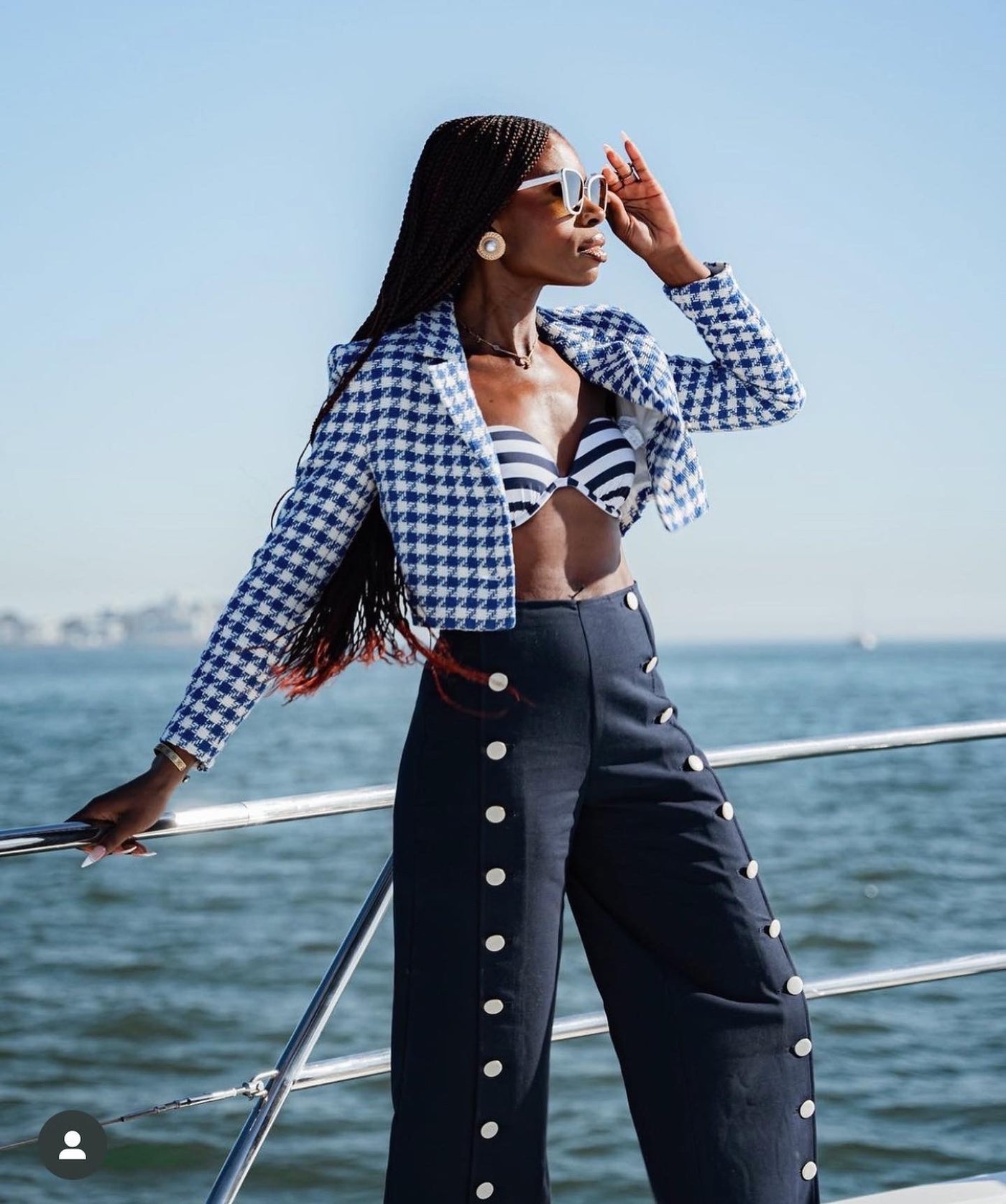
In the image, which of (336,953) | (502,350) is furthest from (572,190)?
(336,953)

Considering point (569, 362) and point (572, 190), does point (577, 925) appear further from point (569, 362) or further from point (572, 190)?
point (572, 190)

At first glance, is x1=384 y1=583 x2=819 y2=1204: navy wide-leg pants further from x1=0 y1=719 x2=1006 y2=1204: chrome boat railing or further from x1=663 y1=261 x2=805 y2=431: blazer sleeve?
x1=663 y1=261 x2=805 y2=431: blazer sleeve

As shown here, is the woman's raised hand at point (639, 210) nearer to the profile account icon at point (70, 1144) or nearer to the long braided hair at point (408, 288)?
the long braided hair at point (408, 288)

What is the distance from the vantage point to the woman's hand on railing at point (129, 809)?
183cm

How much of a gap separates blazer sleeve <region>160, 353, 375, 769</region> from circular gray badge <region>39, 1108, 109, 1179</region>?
0.54m

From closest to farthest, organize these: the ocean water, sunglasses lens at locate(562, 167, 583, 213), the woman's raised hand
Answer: sunglasses lens at locate(562, 167, 583, 213) → the woman's raised hand → the ocean water

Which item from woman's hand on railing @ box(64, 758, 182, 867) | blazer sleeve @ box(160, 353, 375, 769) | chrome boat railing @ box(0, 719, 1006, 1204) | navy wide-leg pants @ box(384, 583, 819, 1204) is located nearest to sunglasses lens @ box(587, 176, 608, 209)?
blazer sleeve @ box(160, 353, 375, 769)

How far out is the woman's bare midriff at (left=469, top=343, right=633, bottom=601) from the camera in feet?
6.21

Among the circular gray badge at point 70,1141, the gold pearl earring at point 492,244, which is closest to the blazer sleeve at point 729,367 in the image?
the gold pearl earring at point 492,244

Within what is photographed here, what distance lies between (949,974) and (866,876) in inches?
534

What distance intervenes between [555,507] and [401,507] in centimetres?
20

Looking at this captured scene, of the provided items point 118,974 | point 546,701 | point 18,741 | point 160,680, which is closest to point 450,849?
point 546,701

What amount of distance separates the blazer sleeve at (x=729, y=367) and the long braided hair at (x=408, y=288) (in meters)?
0.35

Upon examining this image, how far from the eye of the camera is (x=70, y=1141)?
2.02 m
